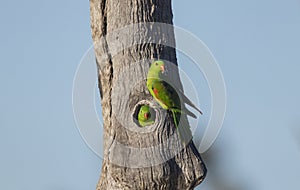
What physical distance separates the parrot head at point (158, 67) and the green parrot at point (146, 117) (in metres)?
0.40

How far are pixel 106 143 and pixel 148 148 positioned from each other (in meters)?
0.63

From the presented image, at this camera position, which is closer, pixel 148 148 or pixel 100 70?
pixel 148 148

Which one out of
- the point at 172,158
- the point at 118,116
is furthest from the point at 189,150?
the point at 118,116

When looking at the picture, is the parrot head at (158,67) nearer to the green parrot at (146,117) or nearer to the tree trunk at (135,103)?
the tree trunk at (135,103)

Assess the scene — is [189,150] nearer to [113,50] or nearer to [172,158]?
[172,158]

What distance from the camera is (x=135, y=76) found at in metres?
9.27

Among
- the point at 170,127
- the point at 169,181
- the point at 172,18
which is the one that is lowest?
the point at 169,181

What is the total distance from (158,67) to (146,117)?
0.54 meters

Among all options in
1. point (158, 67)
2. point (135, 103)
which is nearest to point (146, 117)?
point (135, 103)

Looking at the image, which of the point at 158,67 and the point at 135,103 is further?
the point at 135,103

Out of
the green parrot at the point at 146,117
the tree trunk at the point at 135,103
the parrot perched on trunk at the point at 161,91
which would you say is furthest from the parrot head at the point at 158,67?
Result: the green parrot at the point at 146,117

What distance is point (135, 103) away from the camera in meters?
9.25

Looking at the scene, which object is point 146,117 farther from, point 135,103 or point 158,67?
point 158,67

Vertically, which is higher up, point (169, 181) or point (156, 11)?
point (156, 11)
